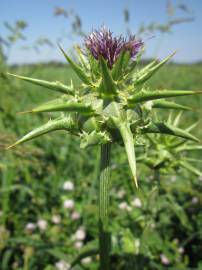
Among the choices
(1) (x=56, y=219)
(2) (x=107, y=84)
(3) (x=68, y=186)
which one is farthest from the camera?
(3) (x=68, y=186)

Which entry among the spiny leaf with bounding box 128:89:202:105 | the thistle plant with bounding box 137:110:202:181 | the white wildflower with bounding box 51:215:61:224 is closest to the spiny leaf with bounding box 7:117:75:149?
the spiny leaf with bounding box 128:89:202:105

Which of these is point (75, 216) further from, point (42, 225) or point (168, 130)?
point (168, 130)

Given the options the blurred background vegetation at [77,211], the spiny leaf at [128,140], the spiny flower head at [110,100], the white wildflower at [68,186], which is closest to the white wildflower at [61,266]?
the blurred background vegetation at [77,211]

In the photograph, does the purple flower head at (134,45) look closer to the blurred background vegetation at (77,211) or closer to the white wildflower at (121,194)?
the blurred background vegetation at (77,211)

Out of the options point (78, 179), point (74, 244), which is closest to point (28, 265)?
point (74, 244)

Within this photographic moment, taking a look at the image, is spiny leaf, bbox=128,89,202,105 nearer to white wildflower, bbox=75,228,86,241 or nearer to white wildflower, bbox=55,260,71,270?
white wildflower, bbox=55,260,71,270

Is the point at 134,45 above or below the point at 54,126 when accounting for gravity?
above

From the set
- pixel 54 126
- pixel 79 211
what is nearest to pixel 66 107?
pixel 54 126
